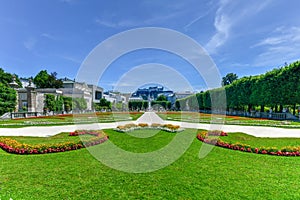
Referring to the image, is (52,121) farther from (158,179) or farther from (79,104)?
(79,104)

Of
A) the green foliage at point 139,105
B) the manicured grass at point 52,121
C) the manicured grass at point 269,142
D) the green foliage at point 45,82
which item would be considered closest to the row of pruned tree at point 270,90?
the manicured grass at point 269,142

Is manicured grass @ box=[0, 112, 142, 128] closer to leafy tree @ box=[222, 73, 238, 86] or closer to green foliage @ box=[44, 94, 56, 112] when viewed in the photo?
green foliage @ box=[44, 94, 56, 112]

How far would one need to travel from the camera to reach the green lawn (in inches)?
153

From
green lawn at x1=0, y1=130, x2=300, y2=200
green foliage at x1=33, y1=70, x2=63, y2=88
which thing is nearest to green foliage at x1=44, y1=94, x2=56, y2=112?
green foliage at x1=33, y1=70, x2=63, y2=88

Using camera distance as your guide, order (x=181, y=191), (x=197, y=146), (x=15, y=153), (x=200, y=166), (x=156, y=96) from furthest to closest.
A: (x=156, y=96), (x=197, y=146), (x=15, y=153), (x=200, y=166), (x=181, y=191)

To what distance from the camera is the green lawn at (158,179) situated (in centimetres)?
390

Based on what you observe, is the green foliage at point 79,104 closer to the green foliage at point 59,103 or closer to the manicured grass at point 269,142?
the green foliage at point 59,103

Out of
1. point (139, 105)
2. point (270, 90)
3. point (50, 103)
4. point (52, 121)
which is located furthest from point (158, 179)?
point (139, 105)

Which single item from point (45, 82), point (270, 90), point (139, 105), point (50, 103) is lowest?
point (139, 105)

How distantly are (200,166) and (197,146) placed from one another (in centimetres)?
259

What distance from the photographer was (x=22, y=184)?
437cm

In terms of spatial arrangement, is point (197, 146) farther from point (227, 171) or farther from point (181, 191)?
point (181, 191)

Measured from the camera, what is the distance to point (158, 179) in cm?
466

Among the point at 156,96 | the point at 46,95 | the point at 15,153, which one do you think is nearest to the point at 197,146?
the point at 15,153
